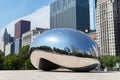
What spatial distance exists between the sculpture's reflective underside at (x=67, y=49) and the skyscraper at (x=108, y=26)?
352 ft

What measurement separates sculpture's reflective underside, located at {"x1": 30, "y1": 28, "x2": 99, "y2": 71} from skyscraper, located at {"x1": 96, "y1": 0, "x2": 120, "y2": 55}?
352 feet

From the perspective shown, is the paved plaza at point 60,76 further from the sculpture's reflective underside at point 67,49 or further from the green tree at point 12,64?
the green tree at point 12,64

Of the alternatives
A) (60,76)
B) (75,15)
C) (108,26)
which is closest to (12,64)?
(60,76)

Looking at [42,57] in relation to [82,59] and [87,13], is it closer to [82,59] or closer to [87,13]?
[82,59]

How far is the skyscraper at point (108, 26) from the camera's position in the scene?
441 ft

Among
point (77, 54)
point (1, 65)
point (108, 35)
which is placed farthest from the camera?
point (108, 35)

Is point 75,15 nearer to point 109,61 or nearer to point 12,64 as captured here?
point 109,61

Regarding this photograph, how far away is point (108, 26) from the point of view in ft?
457

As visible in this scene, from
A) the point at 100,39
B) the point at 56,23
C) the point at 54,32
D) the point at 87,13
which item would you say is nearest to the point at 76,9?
the point at 87,13

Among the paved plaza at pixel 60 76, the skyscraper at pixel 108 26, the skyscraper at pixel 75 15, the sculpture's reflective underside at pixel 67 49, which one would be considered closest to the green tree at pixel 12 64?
the sculpture's reflective underside at pixel 67 49

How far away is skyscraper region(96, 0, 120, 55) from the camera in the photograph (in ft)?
441

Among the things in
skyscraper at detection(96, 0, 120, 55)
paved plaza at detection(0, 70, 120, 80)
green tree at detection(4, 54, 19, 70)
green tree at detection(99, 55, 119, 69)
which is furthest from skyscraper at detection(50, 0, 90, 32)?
paved plaza at detection(0, 70, 120, 80)

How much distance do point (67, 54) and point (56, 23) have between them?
6800 inches

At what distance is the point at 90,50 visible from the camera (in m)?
26.5
